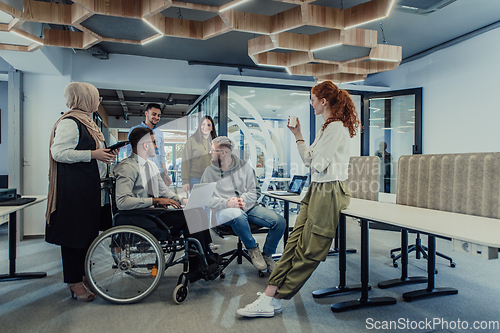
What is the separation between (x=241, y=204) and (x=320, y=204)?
0.94 m

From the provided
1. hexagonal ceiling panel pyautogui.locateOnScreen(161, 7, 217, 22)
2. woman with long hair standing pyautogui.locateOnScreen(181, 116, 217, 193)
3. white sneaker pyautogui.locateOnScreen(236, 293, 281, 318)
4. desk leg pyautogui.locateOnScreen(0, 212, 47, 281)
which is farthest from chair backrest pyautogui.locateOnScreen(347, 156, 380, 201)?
desk leg pyautogui.locateOnScreen(0, 212, 47, 281)

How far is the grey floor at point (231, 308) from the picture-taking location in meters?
1.89

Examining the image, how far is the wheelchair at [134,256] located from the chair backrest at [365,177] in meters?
1.68

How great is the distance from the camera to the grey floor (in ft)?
6.20

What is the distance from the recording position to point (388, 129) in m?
5.86

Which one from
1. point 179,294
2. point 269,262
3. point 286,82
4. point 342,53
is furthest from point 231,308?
point 286,82

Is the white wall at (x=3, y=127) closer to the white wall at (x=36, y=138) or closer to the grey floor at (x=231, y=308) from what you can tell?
the white wall at (x=36, y=138)

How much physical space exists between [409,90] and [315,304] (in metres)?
4.78

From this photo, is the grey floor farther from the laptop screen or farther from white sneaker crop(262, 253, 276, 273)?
the laptop screen

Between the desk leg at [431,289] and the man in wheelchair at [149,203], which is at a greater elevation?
the man in wheelchair at [149,203]

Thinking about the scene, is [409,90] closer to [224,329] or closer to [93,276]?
[224,329]

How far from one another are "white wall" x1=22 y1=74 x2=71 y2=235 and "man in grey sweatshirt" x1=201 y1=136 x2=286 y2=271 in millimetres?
2928

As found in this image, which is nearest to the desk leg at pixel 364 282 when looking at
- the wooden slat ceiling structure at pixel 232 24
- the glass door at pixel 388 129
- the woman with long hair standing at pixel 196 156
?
the wooden slat ceiling structure at pixel 232 24

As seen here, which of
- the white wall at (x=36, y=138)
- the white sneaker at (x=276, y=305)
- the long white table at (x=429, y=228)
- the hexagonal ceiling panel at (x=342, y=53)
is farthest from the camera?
the white wall at (x=36, y=138)
